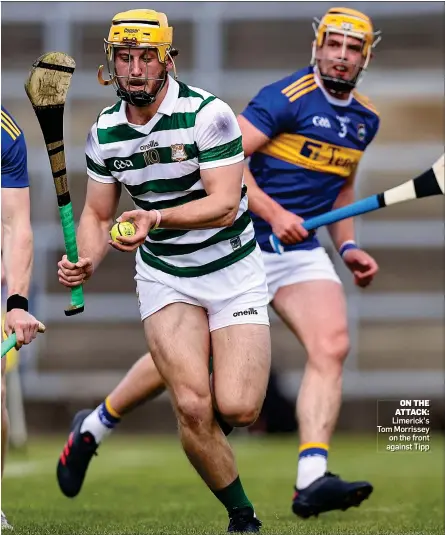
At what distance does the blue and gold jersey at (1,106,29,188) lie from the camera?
5.60 meters

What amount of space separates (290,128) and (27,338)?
7.21 feet

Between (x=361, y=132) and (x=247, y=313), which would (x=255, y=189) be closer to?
(x=361, y=132)

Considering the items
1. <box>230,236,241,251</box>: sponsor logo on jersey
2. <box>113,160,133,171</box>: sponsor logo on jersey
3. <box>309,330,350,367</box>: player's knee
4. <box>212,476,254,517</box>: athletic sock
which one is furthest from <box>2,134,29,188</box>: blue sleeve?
<box>309,330,350,367</box>: player's knee

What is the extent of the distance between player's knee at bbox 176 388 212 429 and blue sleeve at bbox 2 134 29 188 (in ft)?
3.62

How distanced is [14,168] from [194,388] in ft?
3.88

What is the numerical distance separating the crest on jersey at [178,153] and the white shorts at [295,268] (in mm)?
1560

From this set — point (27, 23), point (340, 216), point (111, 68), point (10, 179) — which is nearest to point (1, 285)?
point (10, 179)

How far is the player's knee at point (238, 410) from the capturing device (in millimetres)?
5430

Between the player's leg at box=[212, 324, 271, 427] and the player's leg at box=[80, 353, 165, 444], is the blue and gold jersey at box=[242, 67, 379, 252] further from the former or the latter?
the player's leg at box=[212, 324, 271, 427]

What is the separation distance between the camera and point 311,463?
6.41 meters

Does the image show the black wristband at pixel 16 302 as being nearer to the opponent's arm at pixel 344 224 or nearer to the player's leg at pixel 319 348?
the player's leg at pixel 319 348

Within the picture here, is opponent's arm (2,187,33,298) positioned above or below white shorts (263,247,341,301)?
above

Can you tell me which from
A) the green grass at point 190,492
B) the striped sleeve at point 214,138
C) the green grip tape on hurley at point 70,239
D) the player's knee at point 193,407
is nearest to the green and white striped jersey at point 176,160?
the striped sleeve at point 214,138

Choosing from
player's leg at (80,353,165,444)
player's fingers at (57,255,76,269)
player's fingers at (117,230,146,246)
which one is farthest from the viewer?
player's leg at (80,353,165,444)
